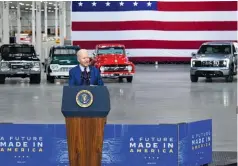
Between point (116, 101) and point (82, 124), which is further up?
point (82, 124)

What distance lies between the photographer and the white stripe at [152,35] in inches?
1811

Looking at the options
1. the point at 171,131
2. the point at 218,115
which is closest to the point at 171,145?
the point at 171,131

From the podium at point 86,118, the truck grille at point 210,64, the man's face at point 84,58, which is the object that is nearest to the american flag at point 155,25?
the truck grille at point 210,64

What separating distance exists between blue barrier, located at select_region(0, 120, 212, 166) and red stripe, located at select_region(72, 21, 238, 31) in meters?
35.6

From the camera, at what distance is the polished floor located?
1820 cm

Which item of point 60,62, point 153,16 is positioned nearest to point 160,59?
point 153,16

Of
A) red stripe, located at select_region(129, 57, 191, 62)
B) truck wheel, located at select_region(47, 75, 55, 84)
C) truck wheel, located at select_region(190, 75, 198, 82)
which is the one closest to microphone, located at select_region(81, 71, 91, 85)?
truck wheel, located at select_region(47, 75, 55, 84)

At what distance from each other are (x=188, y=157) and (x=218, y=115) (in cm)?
901

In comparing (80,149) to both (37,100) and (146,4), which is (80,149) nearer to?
(37,100)

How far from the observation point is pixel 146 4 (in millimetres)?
46844

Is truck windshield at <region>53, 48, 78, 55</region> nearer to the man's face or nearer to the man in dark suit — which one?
the man in dark suit

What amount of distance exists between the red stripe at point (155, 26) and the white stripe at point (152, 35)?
0.18 meters

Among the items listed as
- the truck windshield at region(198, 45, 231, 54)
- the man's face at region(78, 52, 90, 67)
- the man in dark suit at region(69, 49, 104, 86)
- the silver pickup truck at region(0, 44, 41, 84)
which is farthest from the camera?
the truck windshield at region(198, 45, 231, 54)

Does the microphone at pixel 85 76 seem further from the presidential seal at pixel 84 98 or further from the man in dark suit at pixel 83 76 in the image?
the presidential seal at pixel 84 98
